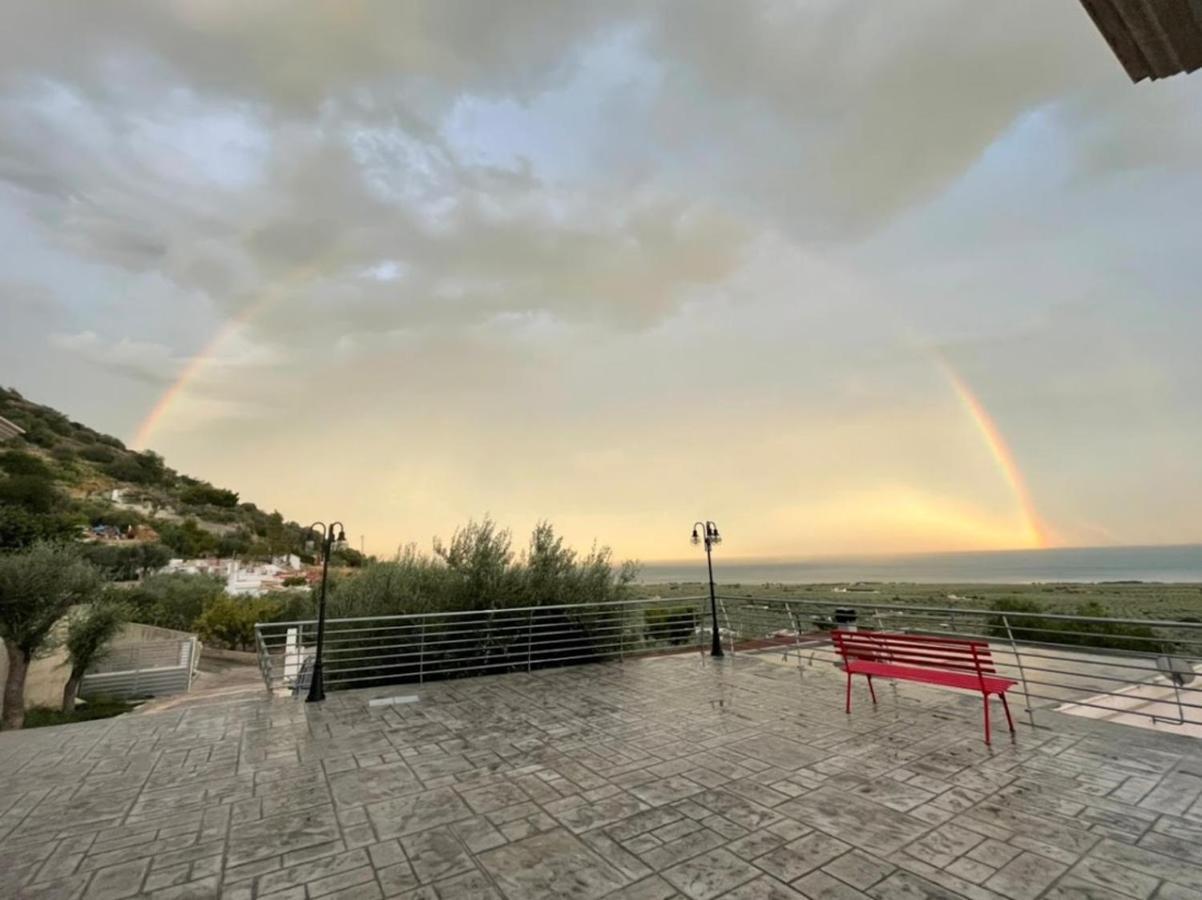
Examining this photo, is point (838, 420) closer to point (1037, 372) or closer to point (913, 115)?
point (1037, 372)

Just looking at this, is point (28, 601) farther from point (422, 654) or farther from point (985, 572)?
point (985, 572)

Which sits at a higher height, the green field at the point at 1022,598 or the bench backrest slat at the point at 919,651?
the bench backrest slat at the point at 919,651

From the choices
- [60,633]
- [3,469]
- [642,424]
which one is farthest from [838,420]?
[3,469]

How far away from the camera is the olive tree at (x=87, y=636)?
14594 mm

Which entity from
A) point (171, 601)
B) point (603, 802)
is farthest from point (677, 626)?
point (171, 601)

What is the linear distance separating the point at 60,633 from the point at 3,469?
38.6 metres

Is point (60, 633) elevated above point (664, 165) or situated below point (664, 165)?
below

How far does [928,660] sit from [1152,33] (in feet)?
16.5

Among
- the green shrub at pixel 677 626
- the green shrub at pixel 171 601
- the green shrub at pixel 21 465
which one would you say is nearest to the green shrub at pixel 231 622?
the green shrub at pixel 171 601

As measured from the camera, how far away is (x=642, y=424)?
17688 mm

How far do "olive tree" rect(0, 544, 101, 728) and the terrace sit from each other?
8717 mm

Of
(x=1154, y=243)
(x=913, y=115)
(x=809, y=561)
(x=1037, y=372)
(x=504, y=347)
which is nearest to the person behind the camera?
(x=913, y=115)

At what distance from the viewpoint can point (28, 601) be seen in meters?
11.6

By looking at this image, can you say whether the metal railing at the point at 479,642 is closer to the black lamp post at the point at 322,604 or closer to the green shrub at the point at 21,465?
the black lamp post at the point at 322,604
